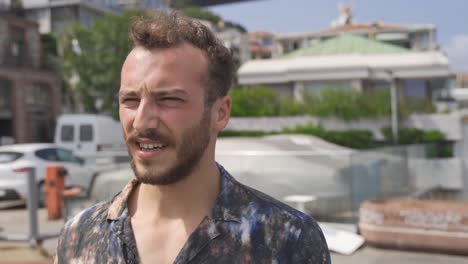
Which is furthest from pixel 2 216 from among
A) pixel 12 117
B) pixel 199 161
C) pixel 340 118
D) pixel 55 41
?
pixel 55 41

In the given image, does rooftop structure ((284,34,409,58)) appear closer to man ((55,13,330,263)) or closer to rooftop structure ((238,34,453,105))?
rooftop structure ((238,34,453,105))

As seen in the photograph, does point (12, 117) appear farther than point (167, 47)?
Yes

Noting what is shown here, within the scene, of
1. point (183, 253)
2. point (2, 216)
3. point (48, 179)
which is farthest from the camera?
point (2, 216)

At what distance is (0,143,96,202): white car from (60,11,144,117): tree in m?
18.0

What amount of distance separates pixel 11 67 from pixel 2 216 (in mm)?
26775

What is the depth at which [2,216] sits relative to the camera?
10828 millimetres

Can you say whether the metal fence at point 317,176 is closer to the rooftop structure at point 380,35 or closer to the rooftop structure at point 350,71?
the rooftop structure at point 350,71

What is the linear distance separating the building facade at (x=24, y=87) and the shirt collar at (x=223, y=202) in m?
32.6

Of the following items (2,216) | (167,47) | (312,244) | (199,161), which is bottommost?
(2,216)

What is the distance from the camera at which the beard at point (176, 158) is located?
152cm

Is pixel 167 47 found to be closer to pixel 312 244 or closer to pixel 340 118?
pixel 312 244

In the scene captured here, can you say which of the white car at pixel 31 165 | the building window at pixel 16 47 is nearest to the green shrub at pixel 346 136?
the white car at pixel 31 165

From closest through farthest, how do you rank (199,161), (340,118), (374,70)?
1. (199,161)
2. (340,118)
3. (374,70)

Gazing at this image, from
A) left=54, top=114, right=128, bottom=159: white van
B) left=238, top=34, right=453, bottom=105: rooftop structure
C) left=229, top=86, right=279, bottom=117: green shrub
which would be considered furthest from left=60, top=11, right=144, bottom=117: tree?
left=54, top=114, right=128, bottom=159: white van
